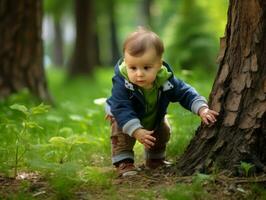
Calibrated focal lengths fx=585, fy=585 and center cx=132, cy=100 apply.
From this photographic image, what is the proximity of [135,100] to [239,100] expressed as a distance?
76 cm

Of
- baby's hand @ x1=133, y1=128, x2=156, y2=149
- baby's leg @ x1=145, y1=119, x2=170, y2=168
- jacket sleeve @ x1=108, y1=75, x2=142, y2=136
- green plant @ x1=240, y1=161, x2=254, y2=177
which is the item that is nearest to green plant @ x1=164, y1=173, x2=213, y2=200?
green plant @ x1=240, y1=161, x2=254, y2=177

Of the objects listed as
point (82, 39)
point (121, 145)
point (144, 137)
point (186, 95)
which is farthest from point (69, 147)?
point (82, 39)

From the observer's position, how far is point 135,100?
4.23 meters

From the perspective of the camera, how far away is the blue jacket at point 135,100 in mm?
4039

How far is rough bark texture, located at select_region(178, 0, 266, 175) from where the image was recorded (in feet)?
12.7

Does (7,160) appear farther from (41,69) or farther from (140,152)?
(41,69)

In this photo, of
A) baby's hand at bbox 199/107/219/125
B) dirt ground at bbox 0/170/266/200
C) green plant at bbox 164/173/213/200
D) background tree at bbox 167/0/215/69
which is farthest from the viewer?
background tree at bbox 167/0/215/69

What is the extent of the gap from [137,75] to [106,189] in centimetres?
82

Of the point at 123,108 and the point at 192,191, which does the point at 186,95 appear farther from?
the point at 192,191

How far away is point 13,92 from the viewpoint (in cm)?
809

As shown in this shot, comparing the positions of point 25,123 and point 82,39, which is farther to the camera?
point 82,39

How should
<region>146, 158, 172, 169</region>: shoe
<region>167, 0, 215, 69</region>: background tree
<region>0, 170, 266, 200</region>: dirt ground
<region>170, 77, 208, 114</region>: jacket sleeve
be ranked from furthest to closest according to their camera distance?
<region>167, 0, 215, 69</region>: background tree < <region>146, 158, 172, 169</region>: shoe < <region>170, 77, 208, 114</region>: jacket sleeve < <region>0, 170, 266, 200</region>: dirt ground

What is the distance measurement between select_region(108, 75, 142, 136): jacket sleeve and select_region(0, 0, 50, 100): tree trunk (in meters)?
4.08

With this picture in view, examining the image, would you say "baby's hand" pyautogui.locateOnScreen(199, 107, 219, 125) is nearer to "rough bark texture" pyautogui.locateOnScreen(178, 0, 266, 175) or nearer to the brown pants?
"rough bark texture" pyautogui.locateOnScreen(178, 0, 266, 175)
